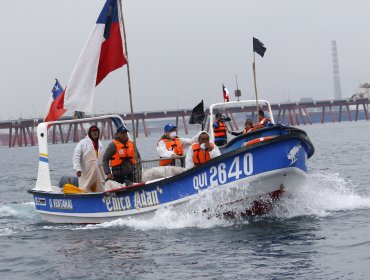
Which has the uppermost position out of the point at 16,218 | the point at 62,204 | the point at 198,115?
the point at 198,115

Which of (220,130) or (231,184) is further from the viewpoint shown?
(220,130)

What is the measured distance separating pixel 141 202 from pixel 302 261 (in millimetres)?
4561

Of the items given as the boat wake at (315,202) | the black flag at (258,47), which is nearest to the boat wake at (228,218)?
the boat wake at (315,202)

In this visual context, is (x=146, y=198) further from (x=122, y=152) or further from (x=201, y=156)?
(x=201, y=156)

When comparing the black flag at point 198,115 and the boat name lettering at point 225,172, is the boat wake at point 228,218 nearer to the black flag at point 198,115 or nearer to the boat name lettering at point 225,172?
the boat name lettering at point 225,172

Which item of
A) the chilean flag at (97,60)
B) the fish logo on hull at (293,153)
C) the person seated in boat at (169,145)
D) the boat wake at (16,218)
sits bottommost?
the boat wake at (16,218)

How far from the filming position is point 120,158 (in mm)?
14750

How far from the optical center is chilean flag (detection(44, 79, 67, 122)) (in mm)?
15148

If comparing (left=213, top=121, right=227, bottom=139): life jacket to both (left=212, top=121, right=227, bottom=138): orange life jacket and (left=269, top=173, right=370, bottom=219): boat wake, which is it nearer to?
(left=212, top=121, right=227, bottom=138): orange life jacket

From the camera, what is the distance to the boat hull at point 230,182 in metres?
13.1

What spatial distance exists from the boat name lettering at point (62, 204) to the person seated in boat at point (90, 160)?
1.76 feet

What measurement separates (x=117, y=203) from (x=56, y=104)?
261cm

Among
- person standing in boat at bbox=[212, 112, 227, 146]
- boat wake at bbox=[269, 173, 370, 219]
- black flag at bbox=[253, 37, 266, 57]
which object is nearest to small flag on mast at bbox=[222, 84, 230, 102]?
person standing in boat at bbox=[212, 112, 227, 146]

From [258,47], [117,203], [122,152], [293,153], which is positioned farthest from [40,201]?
[293,153]
